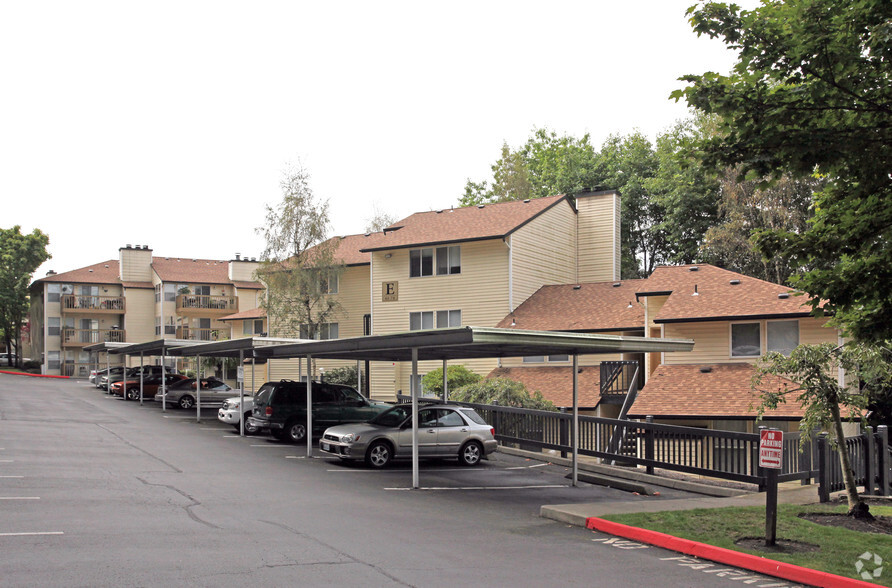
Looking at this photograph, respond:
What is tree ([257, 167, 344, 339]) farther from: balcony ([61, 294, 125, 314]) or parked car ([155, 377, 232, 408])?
balcony ([61, 294, 125, 314])

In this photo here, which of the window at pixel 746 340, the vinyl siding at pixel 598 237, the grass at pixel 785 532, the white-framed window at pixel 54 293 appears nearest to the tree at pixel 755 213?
the vinyl siding at pixel 598 237

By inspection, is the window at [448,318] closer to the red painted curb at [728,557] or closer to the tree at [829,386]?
the tree at [829,386]

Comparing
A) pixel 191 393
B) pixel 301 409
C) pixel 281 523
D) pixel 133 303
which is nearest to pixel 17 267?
pixel 133 303

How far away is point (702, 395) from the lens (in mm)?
24969

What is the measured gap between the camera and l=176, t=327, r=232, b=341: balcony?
68.4 meters

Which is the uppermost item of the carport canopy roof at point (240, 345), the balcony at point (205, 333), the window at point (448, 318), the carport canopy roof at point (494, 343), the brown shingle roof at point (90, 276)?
the brown shingle roof at point (90, 276)

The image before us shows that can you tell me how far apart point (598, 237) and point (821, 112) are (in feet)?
98.4

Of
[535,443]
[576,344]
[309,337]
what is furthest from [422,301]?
[576,344]

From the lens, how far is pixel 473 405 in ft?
77.5

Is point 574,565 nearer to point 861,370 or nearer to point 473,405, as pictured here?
point 861,370

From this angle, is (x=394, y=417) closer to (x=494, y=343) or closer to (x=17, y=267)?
(x=494, y=343)

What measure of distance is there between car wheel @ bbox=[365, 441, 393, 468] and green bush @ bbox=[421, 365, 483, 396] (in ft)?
36.5

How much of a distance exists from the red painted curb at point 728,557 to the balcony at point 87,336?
6600 centimetres

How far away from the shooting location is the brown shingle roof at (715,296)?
26.0 metres
